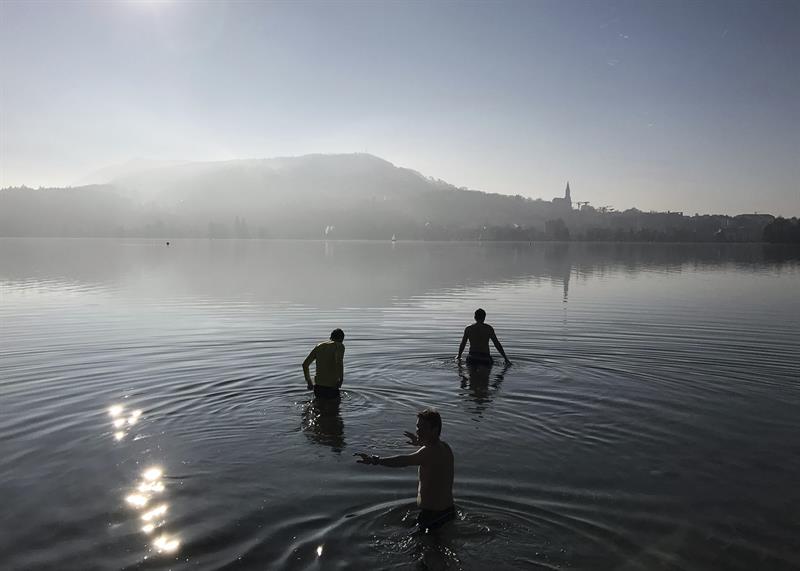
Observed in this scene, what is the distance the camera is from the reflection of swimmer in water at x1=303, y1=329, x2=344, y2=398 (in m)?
14.7

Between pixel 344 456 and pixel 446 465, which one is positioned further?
pixel 344 456

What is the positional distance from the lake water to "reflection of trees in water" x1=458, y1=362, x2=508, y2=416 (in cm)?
13

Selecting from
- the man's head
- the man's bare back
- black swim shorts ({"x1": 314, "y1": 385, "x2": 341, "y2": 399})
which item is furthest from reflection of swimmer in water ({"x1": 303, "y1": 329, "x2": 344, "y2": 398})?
the man's head

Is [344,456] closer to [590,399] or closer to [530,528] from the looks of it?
[530,528]

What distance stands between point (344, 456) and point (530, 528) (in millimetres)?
4298

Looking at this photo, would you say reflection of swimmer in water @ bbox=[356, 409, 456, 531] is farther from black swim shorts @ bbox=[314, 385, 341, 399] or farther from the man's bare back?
black swim shorts @ bbox=[314, 385, 341, 399]

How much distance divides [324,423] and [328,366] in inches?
65.1

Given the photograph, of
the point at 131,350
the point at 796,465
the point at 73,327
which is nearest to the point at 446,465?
the point at 796,465

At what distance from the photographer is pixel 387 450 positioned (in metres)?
12.0

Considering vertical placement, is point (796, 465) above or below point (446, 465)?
below

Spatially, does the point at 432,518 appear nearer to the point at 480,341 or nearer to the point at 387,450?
the point at 387,450

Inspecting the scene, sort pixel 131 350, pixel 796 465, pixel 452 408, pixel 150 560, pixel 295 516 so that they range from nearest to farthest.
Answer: pixel 150 560 < pixel 295 516 < pixel 796 465 < pixel 452 408 < pixel 131 350

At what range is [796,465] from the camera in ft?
38.2

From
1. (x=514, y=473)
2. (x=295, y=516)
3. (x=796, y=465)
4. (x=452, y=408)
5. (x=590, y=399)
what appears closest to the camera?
(x=295, y=516)
